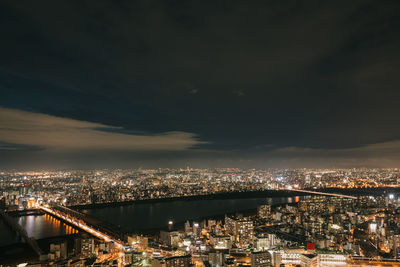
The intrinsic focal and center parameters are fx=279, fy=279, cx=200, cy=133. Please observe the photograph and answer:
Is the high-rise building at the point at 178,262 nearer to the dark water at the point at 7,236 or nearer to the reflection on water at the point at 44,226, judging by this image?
the reflection on water at the point at 44,226

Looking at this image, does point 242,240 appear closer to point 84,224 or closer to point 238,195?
point 84,224

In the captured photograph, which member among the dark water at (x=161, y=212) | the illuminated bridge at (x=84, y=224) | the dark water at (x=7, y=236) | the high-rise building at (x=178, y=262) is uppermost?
the high-rise building at (x=178, y=262)

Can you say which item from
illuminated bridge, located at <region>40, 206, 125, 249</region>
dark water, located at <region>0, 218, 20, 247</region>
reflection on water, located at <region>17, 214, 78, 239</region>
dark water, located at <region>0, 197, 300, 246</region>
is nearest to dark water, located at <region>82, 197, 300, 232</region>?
dark water, located at <region>0, 197, 300, 246</region>

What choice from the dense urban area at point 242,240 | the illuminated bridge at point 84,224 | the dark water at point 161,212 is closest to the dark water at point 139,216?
the dark water at point 161,212

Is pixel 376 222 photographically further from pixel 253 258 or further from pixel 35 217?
pixel 35 217

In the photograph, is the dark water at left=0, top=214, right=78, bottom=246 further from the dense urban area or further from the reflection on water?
the dense urban area

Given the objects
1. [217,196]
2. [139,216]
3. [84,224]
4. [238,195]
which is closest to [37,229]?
[84,224]

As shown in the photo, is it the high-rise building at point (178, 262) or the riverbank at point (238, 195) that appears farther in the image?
the riverbank at point (238, 195)
